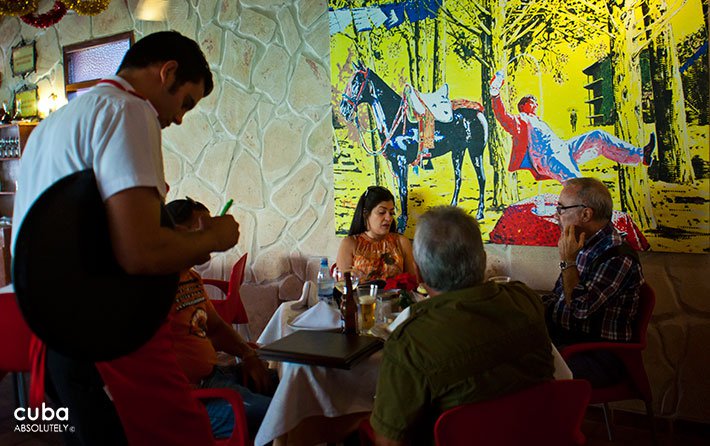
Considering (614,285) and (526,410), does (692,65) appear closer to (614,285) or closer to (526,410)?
(614,285)

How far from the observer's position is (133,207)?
1161 mm

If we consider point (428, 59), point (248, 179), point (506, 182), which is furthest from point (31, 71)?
point (506, 182)

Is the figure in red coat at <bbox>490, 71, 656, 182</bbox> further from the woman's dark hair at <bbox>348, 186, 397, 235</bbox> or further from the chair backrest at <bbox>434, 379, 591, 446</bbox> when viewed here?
the chair backrest at <bbox>434, 379, 591, 446</bbox>

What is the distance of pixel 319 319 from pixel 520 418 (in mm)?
1048

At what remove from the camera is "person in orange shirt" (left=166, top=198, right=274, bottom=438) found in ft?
6.81

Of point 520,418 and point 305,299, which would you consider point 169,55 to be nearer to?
point 520,418

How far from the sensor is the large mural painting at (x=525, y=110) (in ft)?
9.78

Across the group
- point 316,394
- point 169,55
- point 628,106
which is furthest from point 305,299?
point 628,106

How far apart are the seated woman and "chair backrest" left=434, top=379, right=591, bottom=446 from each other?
2.19 metres

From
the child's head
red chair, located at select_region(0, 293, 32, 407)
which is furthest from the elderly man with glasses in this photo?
red chair, located at select_region(0, 293, 32, 407)

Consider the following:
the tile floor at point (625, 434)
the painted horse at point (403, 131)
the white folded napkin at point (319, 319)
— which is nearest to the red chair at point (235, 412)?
the white folded napkin at point (319, 319)

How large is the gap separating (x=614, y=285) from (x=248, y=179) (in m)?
2.86

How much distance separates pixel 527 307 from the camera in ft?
5.09

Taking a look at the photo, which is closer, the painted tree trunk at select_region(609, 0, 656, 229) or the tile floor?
the tile floor
